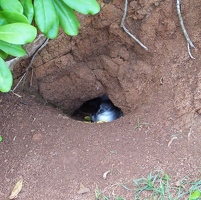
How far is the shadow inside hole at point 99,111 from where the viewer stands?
3.33 m

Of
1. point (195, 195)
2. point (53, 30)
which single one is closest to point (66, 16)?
point (53, 30)

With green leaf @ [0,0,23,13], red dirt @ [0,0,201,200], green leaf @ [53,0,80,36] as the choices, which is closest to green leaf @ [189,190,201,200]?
red dirt @ [0,0,201,200]

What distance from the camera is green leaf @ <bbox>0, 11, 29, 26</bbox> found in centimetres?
161

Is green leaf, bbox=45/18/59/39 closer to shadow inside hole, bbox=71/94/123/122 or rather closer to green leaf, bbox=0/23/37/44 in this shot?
green leaf, bbox=0/23/37/44

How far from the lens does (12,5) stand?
1.65 metres

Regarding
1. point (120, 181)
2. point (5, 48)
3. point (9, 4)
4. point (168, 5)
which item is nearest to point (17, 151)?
point (120, 181)

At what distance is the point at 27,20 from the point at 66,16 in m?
0.26

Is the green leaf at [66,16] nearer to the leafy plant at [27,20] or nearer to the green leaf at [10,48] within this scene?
the leafy plant at [27,20]

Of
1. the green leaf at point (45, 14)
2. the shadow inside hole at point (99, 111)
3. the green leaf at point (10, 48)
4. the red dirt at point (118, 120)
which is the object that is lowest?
the shadow inside hole at point (99, 111)

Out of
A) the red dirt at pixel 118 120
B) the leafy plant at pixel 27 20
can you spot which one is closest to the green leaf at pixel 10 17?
the leafy plant at pixel 27 20

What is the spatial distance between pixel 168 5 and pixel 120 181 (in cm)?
117

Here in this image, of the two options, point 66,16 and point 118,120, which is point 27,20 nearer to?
point 66,16

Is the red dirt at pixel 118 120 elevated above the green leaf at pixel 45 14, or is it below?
below

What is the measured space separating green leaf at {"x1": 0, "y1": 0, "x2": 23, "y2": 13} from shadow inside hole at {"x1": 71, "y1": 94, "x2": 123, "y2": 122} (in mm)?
1729
